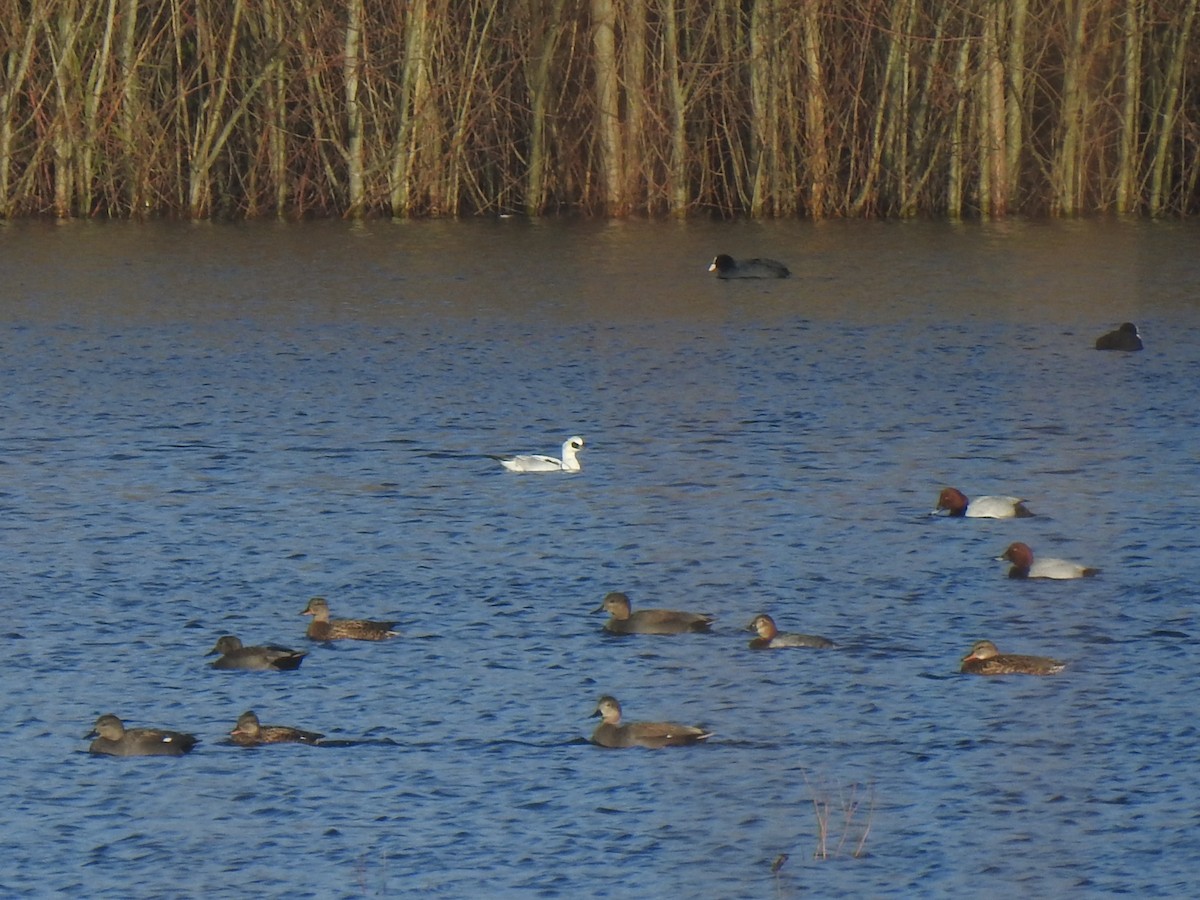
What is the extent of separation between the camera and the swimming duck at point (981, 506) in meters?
13.1

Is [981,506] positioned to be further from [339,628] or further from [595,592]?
[339,628]

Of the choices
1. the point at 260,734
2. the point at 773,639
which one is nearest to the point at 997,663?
the point at 773,639

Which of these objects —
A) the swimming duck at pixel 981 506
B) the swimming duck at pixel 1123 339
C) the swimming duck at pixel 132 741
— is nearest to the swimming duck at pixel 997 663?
the swimming duck at pixel 981 506

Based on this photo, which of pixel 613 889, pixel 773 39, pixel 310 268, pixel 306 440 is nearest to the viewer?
pixel 613 889

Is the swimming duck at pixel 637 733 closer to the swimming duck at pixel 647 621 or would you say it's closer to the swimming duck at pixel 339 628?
the swimming duck at pixel 647 621

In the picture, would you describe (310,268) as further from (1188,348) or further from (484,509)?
(484,509)

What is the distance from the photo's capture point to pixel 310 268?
2788 centimetres

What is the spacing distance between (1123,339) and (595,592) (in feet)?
31.9

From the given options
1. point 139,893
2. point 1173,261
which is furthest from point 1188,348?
point 139,893

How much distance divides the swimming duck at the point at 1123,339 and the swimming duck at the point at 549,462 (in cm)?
694

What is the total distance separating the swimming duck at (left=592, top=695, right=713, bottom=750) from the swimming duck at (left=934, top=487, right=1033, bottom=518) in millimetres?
4274

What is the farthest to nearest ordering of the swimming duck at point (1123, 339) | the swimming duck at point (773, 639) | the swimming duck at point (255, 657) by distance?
the swimming duck at point (1123, 339), the swimming duck at point (773, 639), the swimming duck at point (255, 657)

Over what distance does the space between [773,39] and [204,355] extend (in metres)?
16.6

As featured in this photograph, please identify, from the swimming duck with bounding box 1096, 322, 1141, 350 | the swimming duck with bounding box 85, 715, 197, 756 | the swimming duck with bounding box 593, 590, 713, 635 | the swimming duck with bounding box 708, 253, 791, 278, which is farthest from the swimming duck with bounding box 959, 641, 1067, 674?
the swimming duck with bounding box 708, 253, 791, 278
